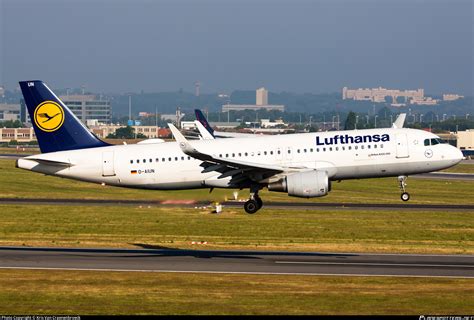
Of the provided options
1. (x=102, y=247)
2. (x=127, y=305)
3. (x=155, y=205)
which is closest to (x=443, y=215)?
(x=155, y=205)

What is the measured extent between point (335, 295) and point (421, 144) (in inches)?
785

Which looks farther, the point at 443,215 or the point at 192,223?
the point at 443,215

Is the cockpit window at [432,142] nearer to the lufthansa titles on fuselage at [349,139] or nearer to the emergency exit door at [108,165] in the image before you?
the lufthansa titles on fuselage at [349,139]

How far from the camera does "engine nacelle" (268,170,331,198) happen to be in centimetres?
5322

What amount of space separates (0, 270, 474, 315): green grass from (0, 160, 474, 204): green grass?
3060cm

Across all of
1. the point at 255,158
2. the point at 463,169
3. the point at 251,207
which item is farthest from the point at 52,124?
the point at 463,169

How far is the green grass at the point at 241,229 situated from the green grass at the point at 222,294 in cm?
1275

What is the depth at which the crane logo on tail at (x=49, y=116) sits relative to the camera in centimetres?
5862

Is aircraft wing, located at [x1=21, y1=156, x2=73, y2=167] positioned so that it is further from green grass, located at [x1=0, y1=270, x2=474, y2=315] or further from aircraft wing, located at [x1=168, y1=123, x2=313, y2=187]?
→ green grass, located at [x1=0, y1=270, x2=474, y2=315]

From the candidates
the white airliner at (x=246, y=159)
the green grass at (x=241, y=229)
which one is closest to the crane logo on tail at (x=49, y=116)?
the white airliner at (x=246, y=159)

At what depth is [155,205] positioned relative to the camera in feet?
251

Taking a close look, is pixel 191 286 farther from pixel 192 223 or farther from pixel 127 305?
pixel 192 223

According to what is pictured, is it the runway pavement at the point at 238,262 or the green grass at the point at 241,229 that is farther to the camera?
the green grass at the point at 241,229

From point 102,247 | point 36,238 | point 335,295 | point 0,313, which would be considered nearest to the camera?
point 0,313
